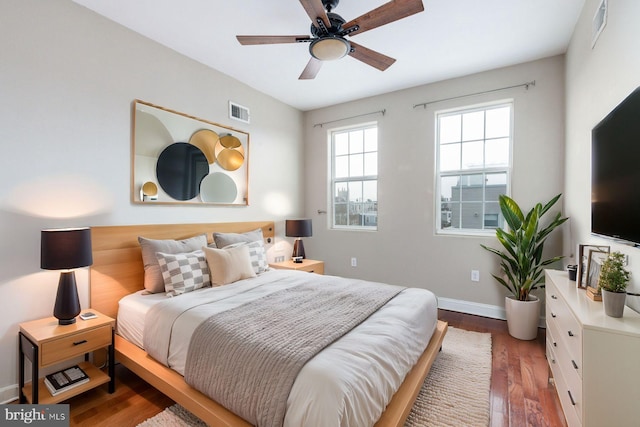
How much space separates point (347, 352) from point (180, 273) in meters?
1.61

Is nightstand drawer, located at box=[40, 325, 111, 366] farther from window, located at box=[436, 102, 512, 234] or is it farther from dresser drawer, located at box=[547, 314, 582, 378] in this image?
window, located at box=[436, 102, 512, 234]

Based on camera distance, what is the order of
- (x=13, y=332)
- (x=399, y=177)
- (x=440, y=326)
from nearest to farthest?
(x=13, y=332)
(x=440, y=326)
(x=399, y=177)

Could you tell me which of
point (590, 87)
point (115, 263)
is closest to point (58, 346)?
point (115, 263)

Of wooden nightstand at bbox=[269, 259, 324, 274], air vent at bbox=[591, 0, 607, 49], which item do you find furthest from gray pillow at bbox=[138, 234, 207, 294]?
air vent at bbox=[591, 0, 607, 49]

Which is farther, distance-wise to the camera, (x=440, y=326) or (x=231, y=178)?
(x=231, y=178)

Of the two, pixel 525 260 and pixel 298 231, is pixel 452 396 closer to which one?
pixel 525 260

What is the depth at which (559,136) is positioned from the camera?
3006mm

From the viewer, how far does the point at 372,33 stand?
103 inches

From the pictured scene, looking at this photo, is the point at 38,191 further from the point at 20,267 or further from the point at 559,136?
the point at 559,136

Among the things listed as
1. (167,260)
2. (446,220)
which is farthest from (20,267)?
(446,220)

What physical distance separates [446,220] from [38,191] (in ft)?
12.9

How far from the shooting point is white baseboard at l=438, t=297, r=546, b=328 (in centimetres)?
332

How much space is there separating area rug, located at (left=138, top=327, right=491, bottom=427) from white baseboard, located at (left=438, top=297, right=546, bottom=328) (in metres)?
0.76

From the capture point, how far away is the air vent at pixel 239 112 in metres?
3.49
